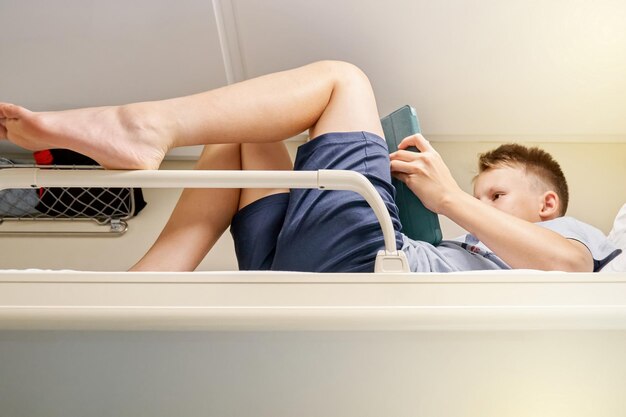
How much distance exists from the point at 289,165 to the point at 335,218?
0.25 meters

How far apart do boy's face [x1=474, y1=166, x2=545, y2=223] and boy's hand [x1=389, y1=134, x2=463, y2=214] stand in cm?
23

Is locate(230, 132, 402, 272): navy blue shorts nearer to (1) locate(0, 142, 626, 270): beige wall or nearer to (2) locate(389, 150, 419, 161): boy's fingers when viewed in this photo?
(2) locate(389, 150, 419, 161): boy's fingers

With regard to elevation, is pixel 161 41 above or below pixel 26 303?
above

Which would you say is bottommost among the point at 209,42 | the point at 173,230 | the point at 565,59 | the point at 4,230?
the point at 4,230

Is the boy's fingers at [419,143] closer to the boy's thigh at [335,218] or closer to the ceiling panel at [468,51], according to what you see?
the boy's thigh at [335,218]

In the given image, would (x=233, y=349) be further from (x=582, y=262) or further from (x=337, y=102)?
(x=582, y=262)

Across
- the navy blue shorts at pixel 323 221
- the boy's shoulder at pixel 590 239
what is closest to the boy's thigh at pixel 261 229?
the navy blue shorts at pixel 323 221

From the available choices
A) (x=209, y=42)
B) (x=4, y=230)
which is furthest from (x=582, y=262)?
(x=4, y=230)

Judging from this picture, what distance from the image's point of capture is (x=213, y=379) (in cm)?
64

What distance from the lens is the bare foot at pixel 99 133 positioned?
0.71 m

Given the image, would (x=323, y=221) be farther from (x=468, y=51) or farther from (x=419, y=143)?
(x=468, y=51)

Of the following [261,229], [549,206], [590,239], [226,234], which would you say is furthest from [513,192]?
[226,234]

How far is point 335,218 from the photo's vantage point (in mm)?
780

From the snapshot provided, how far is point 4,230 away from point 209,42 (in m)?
0.81
